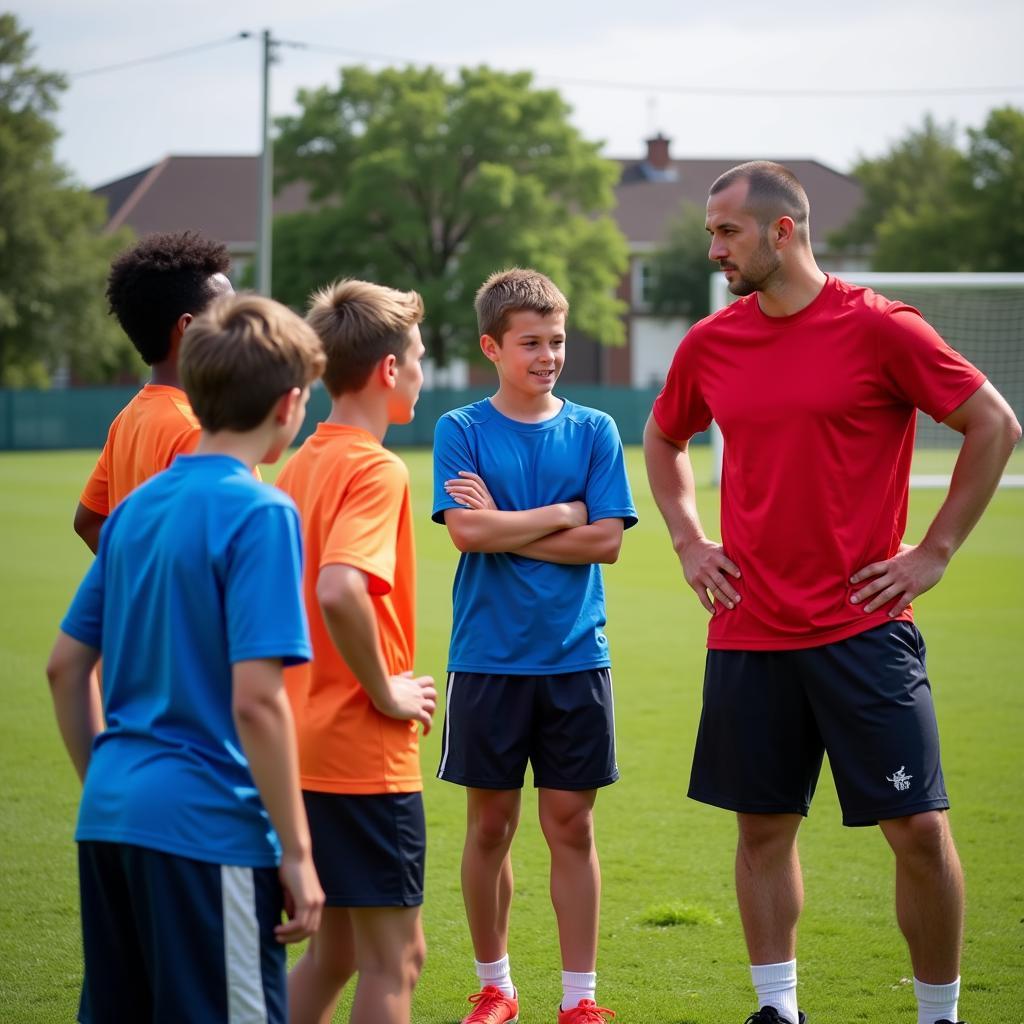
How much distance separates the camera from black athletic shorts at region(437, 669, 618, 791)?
A: 431cm

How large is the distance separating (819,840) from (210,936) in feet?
13.2

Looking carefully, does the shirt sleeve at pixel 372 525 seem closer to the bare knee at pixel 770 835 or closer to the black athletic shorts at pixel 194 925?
the black athletic shorts at pixel 194 925

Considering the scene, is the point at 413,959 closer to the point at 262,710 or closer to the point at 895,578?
the point at 262,710

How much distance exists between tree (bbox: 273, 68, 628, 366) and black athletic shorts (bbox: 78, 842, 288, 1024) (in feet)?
172

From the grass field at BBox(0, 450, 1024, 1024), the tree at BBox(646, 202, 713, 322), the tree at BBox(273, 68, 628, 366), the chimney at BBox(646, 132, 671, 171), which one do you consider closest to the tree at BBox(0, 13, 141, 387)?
the tree at BBox(273, 68, 628, 366)

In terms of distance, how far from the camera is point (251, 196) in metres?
72.0

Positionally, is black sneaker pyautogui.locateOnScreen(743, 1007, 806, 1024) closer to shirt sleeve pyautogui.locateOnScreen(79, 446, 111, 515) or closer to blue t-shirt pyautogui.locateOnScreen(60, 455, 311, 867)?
blue t-shirt pyautogui.locateOnScreen(60, 455, 311, 867)

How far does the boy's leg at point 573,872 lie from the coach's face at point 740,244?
1588 millimetres

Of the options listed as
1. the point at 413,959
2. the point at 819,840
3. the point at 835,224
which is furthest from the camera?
the point at 835,224

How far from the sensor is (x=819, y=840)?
617cm

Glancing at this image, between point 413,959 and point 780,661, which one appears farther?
point 780,661

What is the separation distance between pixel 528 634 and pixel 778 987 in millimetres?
1255

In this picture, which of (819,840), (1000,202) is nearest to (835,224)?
(1000,202)

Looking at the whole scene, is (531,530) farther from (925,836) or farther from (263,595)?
(263,595)
